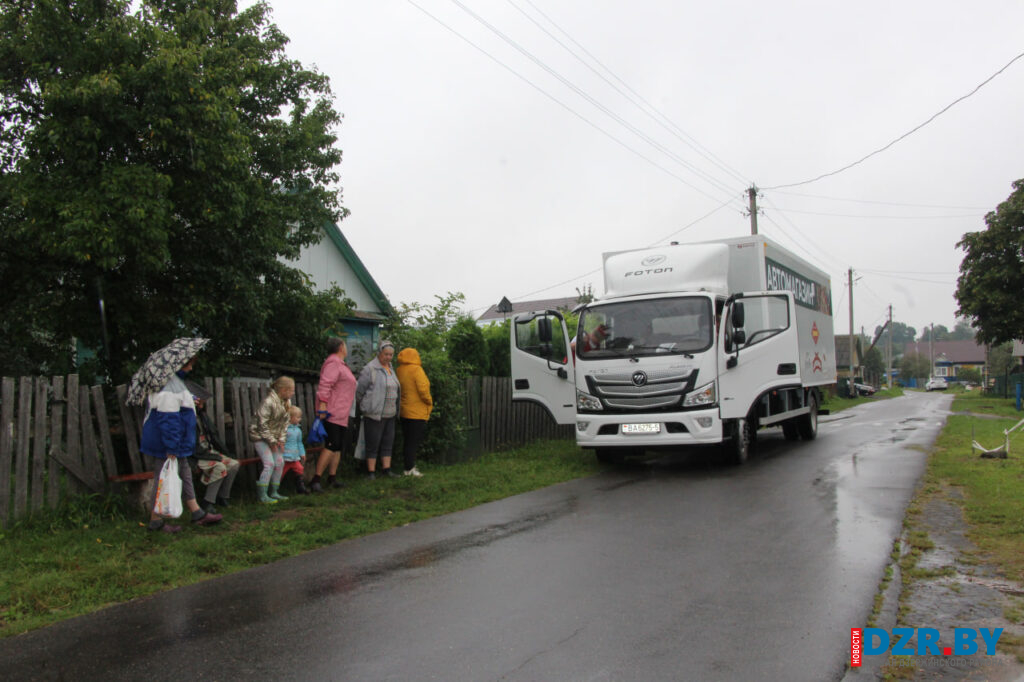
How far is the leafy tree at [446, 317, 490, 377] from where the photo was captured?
44.7 feet

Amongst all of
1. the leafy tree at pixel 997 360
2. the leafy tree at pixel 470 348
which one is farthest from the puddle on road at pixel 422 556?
the leafy tree at pixel 997 360

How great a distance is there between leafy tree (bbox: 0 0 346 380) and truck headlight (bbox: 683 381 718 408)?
5980mm

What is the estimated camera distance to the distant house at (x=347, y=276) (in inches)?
879

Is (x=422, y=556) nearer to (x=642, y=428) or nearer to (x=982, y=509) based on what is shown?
(x=642, y=428)

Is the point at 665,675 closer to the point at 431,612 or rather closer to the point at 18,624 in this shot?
the point at 431,612

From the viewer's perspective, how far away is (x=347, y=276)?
24000 millimetres

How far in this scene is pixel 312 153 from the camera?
12445 millimetres

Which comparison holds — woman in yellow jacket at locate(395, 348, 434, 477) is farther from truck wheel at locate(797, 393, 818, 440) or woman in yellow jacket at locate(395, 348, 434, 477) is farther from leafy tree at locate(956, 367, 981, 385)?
leafy tree at locate(956, 367, 981, 385)

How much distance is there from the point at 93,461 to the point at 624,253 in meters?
8.40

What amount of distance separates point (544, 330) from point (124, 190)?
5893 mm

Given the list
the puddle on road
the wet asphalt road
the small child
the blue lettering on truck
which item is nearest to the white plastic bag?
the wet asphalt road

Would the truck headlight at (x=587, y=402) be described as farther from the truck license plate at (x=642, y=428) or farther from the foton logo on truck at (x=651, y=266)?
the foton logo on truck at (x=651, y=266)

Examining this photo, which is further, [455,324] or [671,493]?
[455,324]

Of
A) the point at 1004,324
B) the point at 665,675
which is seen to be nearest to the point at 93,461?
the point at 665,675
